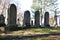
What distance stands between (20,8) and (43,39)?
129ft

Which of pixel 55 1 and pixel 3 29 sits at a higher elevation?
pixel 55 1

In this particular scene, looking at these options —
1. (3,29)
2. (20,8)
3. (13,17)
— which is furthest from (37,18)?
(20,8)

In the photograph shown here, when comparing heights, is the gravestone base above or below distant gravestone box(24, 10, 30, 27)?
below

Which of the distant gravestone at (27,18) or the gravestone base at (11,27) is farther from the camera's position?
the distant gravestone at (27,18)

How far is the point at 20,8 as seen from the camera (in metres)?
47.3

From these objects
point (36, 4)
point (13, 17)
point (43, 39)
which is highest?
point (36, 4)

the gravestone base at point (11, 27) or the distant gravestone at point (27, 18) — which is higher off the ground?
the distant gravestone at point (27, 18)

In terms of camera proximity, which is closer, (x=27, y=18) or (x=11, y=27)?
(x=11, y=27)

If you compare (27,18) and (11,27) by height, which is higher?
(27,18)

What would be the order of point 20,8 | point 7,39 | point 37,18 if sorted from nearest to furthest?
point 7,39 → point 37,18 → point 20,8

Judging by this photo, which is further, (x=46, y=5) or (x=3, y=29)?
(x=46, y=5)

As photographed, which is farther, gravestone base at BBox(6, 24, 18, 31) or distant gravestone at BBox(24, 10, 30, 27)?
distant gravestone at BBox(24, 10, 30, 27)

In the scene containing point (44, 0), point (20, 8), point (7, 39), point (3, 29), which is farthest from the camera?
point (20, 8)

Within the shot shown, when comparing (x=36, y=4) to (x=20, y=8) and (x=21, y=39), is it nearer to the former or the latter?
(x=20, y=8)
